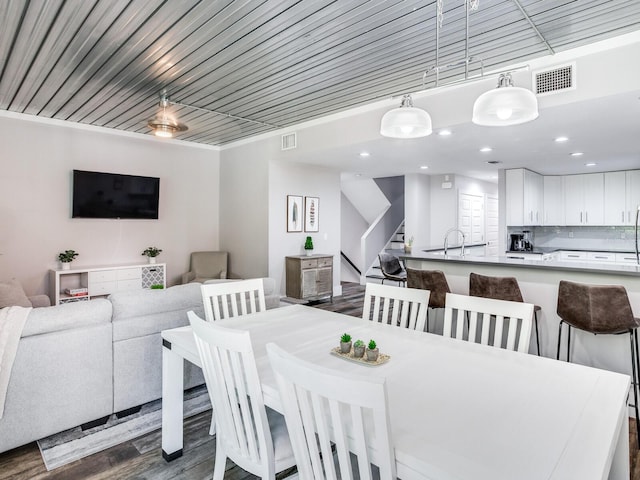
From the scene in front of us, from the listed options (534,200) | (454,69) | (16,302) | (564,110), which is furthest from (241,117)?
(534,200)

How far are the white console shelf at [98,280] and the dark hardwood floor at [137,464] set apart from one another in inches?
121

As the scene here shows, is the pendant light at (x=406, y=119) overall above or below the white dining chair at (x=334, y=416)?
above

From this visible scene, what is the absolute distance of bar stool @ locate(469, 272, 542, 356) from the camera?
9.96 feet

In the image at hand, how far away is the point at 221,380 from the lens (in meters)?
1.49

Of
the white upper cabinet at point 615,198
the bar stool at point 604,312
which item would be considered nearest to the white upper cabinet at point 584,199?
the white upper cabinet at point 615,198

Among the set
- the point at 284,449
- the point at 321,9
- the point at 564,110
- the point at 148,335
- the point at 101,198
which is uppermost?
the point at 321,9

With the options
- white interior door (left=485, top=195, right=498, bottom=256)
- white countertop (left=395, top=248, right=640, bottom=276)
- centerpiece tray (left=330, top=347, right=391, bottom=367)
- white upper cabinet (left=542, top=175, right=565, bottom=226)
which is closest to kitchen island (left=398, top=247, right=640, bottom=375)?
white countertop (left=395, top=248, right=640, bottom=276)

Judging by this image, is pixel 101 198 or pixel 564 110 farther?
pixel 101 198

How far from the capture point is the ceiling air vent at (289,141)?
527 centimetres

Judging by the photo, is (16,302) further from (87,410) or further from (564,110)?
(564,110)

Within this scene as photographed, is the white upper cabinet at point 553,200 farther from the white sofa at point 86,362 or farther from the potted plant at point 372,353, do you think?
the white sofa at point 86,362

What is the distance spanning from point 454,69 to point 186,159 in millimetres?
4637

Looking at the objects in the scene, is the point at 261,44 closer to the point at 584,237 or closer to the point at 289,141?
the point at 289,141

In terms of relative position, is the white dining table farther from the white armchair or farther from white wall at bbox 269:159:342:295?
the white armchair
